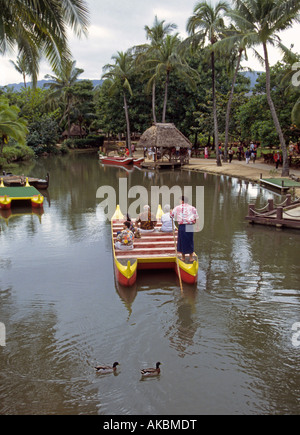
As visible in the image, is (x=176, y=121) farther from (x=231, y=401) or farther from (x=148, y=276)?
(x=231, y=401)

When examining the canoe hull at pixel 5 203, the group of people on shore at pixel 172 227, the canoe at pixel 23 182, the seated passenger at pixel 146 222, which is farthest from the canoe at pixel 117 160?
the seated passenger at pixel 146 222

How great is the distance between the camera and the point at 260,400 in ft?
18.0

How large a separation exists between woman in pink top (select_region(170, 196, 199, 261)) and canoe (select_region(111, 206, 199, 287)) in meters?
0.30

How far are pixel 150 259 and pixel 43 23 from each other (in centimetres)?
669

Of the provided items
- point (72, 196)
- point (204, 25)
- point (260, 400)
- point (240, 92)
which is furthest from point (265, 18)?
point (260, 400)

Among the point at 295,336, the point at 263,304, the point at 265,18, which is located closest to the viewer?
the point at 295,336

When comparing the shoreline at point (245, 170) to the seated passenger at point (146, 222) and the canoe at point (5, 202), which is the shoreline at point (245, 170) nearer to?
the seated passenger at point (146, 222)

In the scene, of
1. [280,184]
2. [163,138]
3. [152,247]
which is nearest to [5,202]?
[152,247]

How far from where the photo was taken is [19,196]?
18.5 m

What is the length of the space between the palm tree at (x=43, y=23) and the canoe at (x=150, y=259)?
5527 mm

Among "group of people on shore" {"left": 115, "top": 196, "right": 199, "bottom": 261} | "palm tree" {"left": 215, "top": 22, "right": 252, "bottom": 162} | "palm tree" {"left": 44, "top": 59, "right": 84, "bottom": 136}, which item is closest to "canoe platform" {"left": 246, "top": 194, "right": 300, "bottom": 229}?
"group of people on shore" {"left": 115, "top": 196, "right": 199, "bottom": 261}

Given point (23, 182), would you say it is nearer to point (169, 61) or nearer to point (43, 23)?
point (43, 23)

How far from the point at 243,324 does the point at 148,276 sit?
10.5 ft

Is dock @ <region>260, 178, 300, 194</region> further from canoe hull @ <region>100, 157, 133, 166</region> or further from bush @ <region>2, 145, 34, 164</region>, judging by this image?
bush @ <region>2, 145, 34, 164</region>
